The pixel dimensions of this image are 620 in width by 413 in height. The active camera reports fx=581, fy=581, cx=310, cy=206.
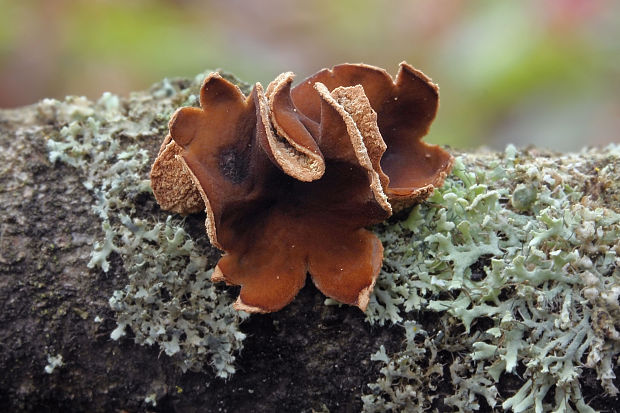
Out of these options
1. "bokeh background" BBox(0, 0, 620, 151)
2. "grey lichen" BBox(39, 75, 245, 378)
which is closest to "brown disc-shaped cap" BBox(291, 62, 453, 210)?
"grey lichen" BBox(39, 75, 245, 378)

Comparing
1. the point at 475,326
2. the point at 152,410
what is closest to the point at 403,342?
the point at 475,326

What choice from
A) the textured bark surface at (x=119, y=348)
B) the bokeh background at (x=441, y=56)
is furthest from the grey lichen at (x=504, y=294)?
the bokeh background at (x=441, y=56)

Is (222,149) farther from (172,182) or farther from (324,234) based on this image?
(324,234)

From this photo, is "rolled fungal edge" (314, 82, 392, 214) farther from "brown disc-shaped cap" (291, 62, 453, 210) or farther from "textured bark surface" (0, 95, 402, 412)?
"textured bark surface" (0, 95, 402, 412)

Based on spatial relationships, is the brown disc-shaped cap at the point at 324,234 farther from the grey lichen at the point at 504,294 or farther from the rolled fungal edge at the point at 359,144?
the grey lichen at the point at 504,294

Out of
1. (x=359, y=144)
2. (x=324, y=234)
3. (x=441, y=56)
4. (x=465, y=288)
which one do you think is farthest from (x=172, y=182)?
(x=441, y=56)

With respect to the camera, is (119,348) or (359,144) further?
(119,348)

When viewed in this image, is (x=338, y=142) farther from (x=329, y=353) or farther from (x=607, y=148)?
(x=607, y=148)
